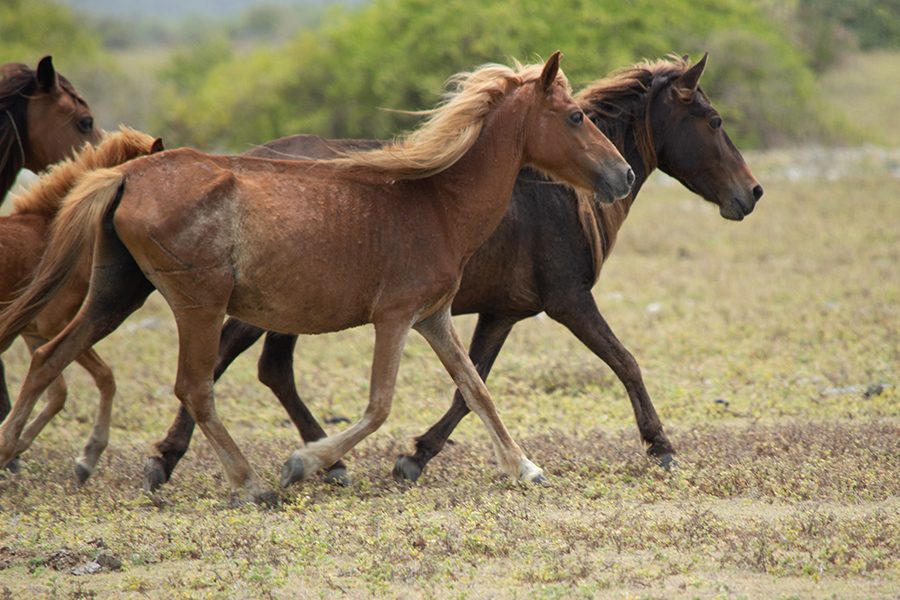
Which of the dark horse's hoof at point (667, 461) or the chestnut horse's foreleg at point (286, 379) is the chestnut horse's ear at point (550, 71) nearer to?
the dark horse's hoof at point (667, 461)

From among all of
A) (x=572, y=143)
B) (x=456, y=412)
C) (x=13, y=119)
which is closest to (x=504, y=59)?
(x=13, y=119)

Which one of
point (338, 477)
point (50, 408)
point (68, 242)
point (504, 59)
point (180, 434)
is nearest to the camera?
point (68, 242)

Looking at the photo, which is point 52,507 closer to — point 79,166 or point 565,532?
point 79,166

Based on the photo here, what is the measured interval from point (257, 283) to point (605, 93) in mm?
2637

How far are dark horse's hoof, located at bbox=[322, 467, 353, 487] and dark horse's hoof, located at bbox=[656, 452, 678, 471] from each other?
5.53ft

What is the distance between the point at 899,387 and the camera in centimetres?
844

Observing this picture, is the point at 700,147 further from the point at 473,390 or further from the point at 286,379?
the point at 286,379

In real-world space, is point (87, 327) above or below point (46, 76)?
below

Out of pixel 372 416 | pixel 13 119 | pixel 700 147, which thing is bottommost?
pixel 372 416

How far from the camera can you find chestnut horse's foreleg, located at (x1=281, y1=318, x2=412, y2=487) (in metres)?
5.75

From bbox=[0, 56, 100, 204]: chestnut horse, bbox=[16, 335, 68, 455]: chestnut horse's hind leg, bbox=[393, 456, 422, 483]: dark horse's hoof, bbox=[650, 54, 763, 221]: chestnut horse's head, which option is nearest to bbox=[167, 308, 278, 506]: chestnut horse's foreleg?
bbox=[393, 456, 422, 483]: dark horse's hoof

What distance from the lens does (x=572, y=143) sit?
607cm

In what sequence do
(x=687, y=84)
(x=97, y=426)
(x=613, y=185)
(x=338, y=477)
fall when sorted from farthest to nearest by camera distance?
(x=687, y=84) → (x=97, y=426) → (x=338, y=477) → (x=613, y=185)

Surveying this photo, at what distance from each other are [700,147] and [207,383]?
3.26m
